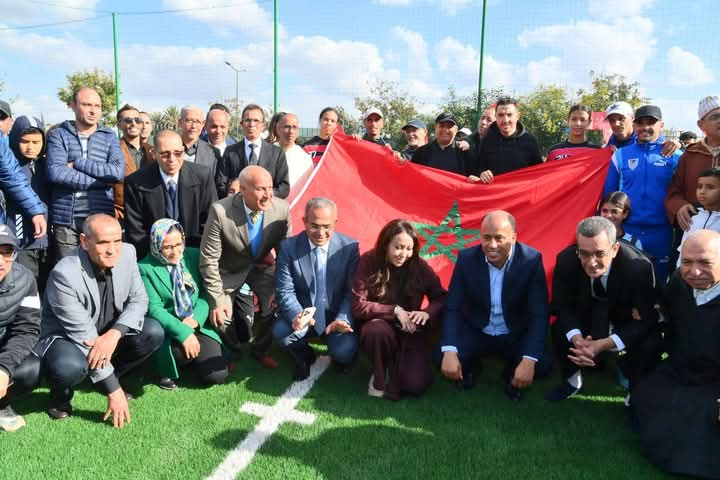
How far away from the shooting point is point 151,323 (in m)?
4.62

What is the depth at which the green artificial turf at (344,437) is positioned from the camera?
3572 mm

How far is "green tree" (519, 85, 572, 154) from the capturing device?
28797mm

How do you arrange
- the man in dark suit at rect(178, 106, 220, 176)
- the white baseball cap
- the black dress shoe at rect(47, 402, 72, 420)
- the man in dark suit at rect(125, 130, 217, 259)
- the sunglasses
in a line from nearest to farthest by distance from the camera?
the black dress shoe at rect(47, 402, 72, 420)
the man in dark suit at rect(125, 130, 217, 259)
the white baseball cap
the man in dark suit at rect(178, 106, 220, 176)
the sunglasses

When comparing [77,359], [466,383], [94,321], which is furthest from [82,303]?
[466,383]

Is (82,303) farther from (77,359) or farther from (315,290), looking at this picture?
(315,290)

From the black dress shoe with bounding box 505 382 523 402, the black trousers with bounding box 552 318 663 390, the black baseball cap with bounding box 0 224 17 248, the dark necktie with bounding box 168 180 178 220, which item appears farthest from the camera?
the dark necktie with bounding box 168 180 178 220

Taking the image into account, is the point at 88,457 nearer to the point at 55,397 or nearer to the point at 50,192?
the point at 55,397

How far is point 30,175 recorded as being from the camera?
5680mm

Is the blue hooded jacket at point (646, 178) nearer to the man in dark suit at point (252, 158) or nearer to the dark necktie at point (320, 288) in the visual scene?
the dark necktie at point (320, 288)

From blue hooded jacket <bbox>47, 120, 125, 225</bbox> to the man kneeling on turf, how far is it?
1.60 metres

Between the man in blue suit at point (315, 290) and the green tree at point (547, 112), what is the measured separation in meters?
25.5

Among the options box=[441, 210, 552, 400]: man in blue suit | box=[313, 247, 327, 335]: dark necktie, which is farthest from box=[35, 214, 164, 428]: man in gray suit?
box=[441, 210, 552, 400]: man in blue suit

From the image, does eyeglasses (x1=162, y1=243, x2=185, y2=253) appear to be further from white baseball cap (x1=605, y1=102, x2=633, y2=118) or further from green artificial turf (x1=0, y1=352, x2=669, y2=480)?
white baseball cap (x1=605, y1=102, x2=633, y2=118)

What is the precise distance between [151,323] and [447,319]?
249cm
